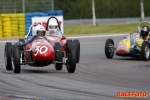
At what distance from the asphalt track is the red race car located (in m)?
0.29

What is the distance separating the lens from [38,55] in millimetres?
14422

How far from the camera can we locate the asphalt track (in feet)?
35.8

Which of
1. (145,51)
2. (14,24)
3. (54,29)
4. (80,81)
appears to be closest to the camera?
(80,81)

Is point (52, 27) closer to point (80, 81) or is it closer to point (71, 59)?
point (71, 59)

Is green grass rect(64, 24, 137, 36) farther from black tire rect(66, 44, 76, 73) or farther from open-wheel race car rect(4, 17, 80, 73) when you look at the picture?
black tire rect(66, 44, 76, 73)

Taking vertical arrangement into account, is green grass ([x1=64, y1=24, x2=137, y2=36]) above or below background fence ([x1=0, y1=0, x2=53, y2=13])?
below

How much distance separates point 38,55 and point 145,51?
19.0 ft

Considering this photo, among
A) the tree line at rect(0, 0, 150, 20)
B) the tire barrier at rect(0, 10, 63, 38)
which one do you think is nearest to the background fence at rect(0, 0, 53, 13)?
the tire barrier at rect(0, 10, 63, 38)

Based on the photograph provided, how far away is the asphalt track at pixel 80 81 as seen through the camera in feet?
35.8

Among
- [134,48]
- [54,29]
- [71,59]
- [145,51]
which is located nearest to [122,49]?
[134,48]

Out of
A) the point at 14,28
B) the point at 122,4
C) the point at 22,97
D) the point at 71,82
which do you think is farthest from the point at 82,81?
the point at 122,4

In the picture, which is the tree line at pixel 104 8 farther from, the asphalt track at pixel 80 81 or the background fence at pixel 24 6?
the asphalt track at pixel 80 81

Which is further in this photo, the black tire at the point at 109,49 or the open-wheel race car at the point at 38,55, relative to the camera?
the black tire at the point at 109,49

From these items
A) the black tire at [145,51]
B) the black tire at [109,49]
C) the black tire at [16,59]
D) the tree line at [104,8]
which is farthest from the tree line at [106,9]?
the black tire at [16,59]
